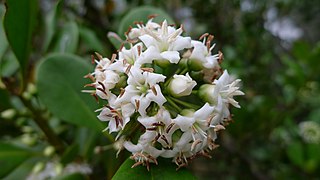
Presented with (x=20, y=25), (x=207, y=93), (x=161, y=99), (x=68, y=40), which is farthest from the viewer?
(x=68, y=40)

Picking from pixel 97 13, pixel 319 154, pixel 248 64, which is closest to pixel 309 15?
pixel 248 64

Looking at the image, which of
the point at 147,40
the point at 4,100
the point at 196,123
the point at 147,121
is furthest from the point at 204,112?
the point at 4,100

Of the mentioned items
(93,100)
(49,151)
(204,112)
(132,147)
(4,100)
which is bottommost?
(49,151)

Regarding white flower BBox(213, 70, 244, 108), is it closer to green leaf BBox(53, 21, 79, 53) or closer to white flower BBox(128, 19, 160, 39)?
white flower BBox(128, 19, 160, 39)

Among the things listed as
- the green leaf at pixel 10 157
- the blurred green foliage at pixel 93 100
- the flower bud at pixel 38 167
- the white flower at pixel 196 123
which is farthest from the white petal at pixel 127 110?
the flower bud at pixel 38 167

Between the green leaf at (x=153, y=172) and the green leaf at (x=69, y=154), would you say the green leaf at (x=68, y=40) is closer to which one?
the green leaf at (x=69, y=154)

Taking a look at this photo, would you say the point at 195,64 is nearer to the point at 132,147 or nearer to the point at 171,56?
the point at 171,56

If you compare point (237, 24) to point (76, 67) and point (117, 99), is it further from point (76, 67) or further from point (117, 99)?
point (117, 99)
